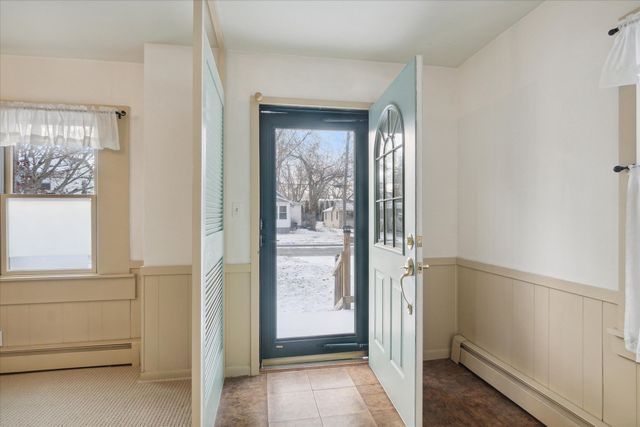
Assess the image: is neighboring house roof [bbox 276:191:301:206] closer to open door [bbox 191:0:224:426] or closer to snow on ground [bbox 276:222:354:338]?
snow on ground [bbox 276:222:354:338]

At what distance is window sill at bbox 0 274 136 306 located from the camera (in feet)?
8.25

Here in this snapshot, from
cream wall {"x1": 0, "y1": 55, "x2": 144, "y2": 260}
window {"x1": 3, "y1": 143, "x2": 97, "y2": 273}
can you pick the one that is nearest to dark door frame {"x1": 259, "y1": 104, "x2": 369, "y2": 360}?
cream wall {"x1": 0, "y1": 55, "x2": 144, "y2": 260}

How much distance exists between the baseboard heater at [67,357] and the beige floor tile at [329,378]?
1.39m

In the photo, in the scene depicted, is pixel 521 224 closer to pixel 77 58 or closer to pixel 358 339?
pixel 358 339

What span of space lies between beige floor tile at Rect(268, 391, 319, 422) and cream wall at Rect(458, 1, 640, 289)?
1550 mm

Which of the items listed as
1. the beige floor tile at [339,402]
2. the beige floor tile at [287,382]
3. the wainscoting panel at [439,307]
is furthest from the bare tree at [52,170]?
the wainscoting panel at [439,307]

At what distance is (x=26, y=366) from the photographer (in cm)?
251

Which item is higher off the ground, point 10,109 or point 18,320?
point 10,109

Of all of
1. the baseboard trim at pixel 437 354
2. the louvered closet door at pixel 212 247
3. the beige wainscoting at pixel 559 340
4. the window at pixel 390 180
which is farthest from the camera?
the baseboard trim at pixel 437 354

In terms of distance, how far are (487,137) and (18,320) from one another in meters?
3.71

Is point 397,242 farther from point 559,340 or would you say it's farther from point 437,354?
point 437,354

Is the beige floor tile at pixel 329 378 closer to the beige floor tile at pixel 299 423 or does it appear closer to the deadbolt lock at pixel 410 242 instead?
the beige floor tile at pixel 299 423

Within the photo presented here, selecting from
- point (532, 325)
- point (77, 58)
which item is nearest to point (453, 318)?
point (532, 325)

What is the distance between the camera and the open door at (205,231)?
1562 millimetres
